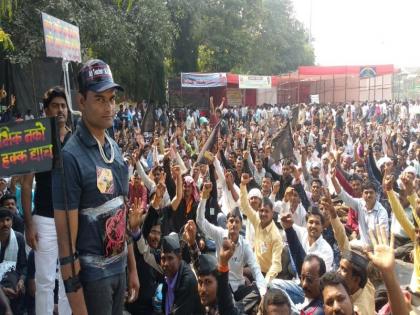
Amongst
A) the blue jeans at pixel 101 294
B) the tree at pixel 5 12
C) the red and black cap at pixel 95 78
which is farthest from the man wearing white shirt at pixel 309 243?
the tree at pixel 5 12

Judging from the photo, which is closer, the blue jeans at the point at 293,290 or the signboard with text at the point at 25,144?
the signboard with text at the point at 25,144

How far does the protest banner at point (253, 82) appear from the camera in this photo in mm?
23578

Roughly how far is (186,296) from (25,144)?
1.91 m

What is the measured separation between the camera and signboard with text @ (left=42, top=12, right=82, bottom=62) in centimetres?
634

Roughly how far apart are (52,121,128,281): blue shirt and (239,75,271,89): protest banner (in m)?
21.6

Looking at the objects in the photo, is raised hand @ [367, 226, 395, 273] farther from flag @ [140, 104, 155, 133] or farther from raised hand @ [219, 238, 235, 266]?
flag @ [140, 104, 155, 133]

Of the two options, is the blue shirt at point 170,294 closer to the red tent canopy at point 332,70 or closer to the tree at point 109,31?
the tree at point 109,31

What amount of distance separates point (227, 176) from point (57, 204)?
457 centimetres

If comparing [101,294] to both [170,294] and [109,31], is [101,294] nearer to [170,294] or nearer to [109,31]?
[170,294]

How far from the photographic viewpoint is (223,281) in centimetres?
324

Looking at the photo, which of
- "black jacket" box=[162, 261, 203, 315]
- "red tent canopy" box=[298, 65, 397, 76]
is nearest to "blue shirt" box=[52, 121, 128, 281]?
"black jacket" box=[162, 261, 203, 315]

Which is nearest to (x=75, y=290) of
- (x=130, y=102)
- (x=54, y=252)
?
(x=54, y=252)

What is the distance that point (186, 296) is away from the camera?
3.61 meters

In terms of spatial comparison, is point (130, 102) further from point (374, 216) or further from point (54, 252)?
point (54, 252)
